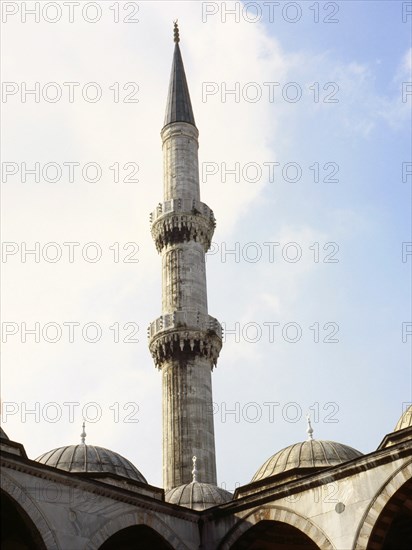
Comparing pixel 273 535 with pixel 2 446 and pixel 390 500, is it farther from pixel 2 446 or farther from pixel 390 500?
pixel 2 446

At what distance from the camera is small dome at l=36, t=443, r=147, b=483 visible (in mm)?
21031

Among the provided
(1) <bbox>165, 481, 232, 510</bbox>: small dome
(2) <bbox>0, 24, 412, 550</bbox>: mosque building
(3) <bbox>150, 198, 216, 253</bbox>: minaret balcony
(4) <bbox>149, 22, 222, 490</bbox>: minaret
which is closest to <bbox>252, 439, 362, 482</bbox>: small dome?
(2) <bbox>0, 24, 412, 550</bbox>: mosque building

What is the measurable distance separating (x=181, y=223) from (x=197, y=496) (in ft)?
42.8

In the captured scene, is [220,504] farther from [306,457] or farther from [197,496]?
[197,496]

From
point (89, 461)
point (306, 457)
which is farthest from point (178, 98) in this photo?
point (306, 457)

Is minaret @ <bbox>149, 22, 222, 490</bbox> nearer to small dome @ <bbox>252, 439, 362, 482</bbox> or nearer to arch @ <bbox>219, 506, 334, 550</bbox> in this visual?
small dome @ <bbox>252, 439, 362, 482</bbox>

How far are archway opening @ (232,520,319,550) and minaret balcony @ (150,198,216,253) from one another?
15519 mm

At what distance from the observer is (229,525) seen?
17875 millimetres

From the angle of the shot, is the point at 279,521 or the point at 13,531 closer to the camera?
the point at 279,521

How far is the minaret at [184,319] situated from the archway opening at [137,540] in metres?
9.84

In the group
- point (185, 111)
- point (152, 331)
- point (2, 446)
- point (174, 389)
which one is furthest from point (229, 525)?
point (185, 111)

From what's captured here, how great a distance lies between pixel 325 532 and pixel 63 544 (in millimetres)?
4929

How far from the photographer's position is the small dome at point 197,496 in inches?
855

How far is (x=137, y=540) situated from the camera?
59.6 ft
